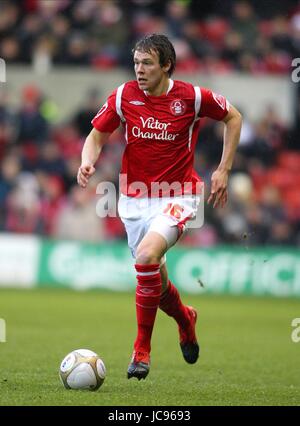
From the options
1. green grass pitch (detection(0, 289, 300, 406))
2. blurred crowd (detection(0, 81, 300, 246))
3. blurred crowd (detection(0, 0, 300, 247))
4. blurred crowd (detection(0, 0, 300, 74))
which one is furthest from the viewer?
blurred crowd (detection(0, 0, 300, 74))

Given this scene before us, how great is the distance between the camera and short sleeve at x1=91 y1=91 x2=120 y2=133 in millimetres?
8062

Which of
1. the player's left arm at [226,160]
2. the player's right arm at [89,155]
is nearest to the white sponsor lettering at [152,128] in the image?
the player's right arm at [89,155]

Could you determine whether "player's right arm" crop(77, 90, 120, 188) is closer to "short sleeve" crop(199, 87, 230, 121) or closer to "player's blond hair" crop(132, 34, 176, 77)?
"player's blond hair" crop(132, 34, 176, 77)

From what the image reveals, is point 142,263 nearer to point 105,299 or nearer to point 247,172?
point 105,299

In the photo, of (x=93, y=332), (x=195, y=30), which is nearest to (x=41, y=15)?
(x=195, y=30)

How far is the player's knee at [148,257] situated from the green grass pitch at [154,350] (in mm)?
897

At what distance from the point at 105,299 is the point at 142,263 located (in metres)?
8.92

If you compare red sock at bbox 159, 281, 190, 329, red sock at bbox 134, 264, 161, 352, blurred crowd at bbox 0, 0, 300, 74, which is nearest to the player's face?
red sock at bbox 134, 264, 161, 352

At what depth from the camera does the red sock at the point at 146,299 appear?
298 inches

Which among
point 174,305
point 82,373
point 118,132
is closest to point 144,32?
point 118,132

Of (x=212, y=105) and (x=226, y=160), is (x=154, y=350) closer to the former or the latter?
(x=226, y=160)

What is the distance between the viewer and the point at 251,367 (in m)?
9.04

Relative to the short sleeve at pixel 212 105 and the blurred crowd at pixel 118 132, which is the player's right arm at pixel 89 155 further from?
the blurred crowd at pixel 118 132

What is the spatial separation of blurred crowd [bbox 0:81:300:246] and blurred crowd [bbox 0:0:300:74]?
1.04 m
